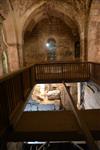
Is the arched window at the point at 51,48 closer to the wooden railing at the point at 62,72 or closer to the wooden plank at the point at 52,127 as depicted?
the wooden railing at the point at 62,72

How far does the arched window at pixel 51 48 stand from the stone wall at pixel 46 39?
277mm

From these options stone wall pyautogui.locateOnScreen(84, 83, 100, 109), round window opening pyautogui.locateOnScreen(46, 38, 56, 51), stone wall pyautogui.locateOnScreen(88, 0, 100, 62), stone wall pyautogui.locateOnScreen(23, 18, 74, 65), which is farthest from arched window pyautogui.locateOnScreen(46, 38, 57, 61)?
stone wall pyautogui.locateOnScreen(84, 83, 100, 109)

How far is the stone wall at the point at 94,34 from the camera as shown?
1020 centimetres

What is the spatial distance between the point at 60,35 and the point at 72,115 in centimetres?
1378

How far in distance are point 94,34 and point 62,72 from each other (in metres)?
3.72

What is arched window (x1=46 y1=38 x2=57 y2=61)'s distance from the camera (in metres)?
16.4

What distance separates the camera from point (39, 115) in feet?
11.3

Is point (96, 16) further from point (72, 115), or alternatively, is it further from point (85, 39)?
point (72, 115)

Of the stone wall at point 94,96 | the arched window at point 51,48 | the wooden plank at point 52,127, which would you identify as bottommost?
the stone wall at point 94,96

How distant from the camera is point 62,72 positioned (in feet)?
29.6

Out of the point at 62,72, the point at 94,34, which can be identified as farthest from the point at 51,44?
the point at 62,72

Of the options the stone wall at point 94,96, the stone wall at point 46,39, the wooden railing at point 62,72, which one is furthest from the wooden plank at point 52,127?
the stone wall at point 46,39

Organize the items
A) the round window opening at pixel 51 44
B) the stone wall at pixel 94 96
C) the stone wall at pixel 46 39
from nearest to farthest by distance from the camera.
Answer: the stone wall at pixel 94 96 → the stone wall at pixel 46 39 → the round window opening at pixel 51 44

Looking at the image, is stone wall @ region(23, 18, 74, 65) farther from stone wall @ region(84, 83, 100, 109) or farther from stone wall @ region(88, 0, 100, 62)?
stone wall @ region(84, 83, 100, 109)
